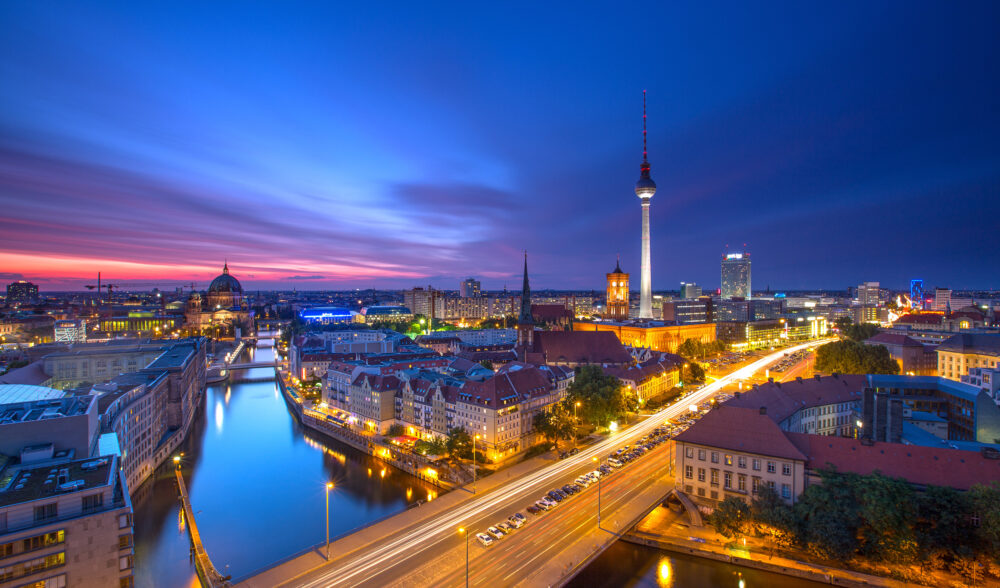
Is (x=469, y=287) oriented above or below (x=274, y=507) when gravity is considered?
above

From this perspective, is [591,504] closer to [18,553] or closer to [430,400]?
[430,400]

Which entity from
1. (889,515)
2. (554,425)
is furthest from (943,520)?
(554,425)

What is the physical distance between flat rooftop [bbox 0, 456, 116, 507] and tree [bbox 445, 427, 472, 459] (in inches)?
686

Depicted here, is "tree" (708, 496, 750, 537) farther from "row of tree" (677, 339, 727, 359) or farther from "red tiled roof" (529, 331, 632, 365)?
"row of tree" (677, 339, 727, 359)

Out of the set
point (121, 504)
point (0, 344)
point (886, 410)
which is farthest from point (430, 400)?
point (0, 344)

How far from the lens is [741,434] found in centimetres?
2220

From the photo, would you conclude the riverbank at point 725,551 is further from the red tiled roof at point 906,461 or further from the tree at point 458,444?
the tree at point 458,444

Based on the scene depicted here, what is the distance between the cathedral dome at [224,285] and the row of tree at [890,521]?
142765 mm

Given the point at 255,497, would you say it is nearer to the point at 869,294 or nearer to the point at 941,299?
the point at 941,299

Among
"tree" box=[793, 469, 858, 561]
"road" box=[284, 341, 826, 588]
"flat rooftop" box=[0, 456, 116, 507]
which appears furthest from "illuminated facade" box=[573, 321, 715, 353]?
"flat rooftop" box=[0, 456, 116, 507]

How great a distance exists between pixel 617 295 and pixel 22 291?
18820 cm

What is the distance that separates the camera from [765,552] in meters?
19.7

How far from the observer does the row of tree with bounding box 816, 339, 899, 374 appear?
4484 centimetres

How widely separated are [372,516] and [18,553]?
49.1 feet
